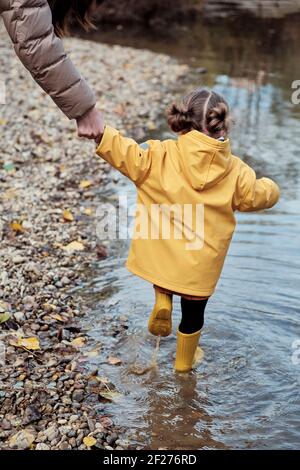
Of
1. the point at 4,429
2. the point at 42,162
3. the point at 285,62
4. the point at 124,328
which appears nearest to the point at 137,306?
the point at 124,328

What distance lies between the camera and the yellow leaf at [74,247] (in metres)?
5.40

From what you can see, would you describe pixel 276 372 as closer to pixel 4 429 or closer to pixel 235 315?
pixel 235 315

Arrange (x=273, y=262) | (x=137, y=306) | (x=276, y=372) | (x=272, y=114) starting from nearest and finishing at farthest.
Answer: (x=276, y=372) < (x=137, y=306) < (x=273, y=262) < (x=272, y=114)

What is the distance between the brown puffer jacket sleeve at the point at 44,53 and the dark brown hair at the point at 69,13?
0.20 m

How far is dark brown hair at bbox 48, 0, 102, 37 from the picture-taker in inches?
133

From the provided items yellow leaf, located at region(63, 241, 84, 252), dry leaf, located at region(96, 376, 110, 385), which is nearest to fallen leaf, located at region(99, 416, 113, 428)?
dry leaf, located at region(96, 376, 110, 385)

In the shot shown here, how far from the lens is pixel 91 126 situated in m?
3.36

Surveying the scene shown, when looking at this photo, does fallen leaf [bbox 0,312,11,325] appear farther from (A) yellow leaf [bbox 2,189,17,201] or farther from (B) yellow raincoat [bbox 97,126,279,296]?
(A) yellow leaf [bbox 2,189,17,201]

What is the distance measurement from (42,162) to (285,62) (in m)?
8.08

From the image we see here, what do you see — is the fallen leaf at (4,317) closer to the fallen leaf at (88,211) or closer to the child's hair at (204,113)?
the child's hair at (204,113)

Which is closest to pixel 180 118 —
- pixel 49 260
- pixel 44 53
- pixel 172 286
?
pixel 44 53

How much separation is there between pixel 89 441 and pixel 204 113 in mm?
1570

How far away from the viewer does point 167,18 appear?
792 inches

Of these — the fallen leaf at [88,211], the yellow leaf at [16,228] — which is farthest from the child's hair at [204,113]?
the fallen leaf at [88,211]
